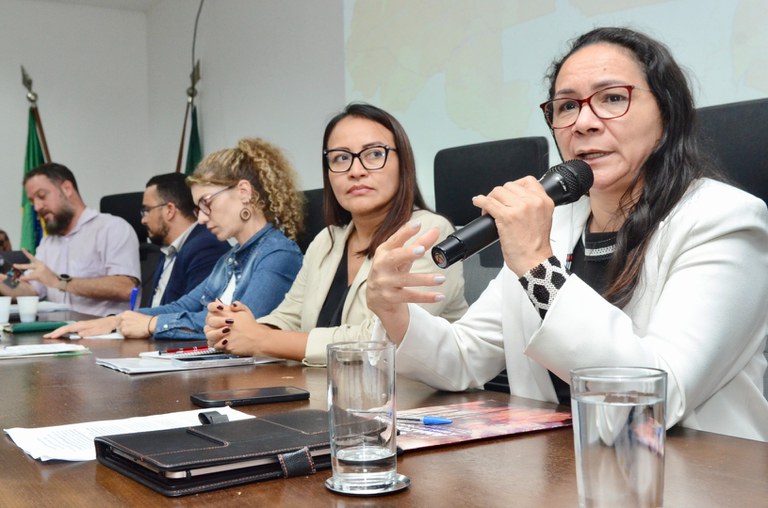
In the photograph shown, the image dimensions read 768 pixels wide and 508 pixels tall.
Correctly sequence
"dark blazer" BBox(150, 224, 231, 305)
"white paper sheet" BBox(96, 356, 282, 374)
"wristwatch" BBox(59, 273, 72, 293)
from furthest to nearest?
"wristwatch" BBox(59, 273, 72, 293) < "dark blazer" BBox(150, 224, 231, 305) < "white paper sheet" BBox(96, 356, 282, 374)

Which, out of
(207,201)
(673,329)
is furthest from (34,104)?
(673,329)

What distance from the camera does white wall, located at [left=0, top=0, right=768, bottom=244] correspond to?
229 cm

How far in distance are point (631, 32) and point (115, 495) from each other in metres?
1.11

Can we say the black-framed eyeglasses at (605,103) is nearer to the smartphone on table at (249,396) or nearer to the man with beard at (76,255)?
the smartphone on table at (249,396)

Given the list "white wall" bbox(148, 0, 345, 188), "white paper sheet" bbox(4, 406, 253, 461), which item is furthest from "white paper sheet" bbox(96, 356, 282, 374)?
"white wall" bbox(148, 0, 345, 188)

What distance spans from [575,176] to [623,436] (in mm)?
698

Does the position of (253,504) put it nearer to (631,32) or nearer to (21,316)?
(631,32)

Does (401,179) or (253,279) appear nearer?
(401,179)

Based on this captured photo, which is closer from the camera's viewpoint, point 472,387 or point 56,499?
point 56,499

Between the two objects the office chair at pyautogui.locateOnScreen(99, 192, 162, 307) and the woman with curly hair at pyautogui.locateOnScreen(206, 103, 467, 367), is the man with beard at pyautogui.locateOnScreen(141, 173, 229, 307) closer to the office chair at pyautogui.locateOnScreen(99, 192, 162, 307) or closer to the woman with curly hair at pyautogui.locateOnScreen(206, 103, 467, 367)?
the office chair at pyautogui.locateOnScreen(99, 192, 162, 307)

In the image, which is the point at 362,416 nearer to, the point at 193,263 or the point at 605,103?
the point at 605,103

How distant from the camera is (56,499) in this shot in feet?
2.62

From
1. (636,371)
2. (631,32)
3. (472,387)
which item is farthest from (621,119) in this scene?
(636,371)

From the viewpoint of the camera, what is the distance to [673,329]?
45.2 inches
